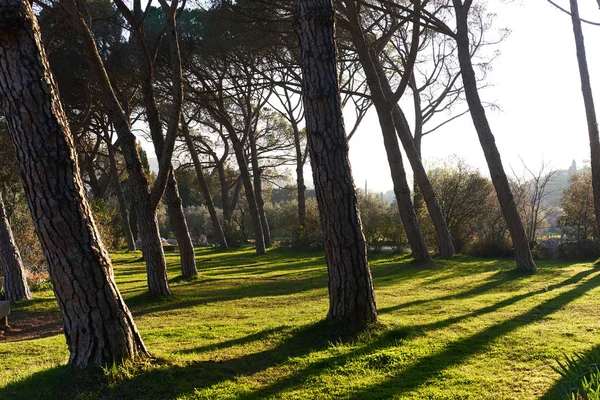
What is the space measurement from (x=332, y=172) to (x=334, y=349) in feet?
4.96

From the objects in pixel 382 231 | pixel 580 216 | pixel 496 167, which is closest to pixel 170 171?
pixel 496 167

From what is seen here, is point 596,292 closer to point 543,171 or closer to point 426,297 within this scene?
point 426,297

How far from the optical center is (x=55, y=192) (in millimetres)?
2969

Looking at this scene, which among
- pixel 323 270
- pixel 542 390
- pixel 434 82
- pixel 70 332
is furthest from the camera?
pixel 434 82

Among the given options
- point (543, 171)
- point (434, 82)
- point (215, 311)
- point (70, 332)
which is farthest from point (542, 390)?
point (434, 82)

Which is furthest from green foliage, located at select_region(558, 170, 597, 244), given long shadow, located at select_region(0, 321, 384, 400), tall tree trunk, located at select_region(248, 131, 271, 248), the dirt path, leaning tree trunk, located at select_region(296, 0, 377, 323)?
the dirt path

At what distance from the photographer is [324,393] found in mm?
3002

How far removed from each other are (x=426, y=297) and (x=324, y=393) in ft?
13.5

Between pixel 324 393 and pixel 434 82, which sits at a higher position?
pixel 434 82

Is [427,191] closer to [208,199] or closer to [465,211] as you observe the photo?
[465,211]

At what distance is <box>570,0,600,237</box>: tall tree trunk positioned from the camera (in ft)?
31.1

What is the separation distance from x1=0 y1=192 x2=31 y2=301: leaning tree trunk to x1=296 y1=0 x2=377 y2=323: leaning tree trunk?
20.5ft

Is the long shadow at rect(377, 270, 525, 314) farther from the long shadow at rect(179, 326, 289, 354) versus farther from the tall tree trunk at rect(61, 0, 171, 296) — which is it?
the tall tree trunk at rect(61, 0, 171, 296)

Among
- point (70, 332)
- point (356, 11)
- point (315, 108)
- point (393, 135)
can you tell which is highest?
point (356, 11)
